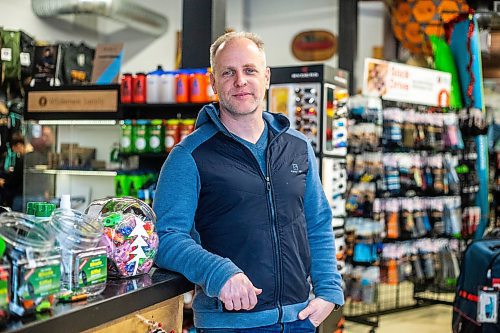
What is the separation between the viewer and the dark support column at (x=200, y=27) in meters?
4.89

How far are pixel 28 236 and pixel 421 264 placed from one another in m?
4.89

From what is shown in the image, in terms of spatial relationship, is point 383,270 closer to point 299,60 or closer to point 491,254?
point 491,254

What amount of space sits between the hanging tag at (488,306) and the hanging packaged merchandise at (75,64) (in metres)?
4.32

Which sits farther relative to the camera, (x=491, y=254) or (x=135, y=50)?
(x=135, y=50)

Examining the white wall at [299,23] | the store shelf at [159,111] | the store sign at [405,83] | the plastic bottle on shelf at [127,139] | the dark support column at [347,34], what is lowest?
the plastic bottle on shelf at [127,139]

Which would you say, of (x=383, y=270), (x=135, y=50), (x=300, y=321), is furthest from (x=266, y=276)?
(x=135, y=50)

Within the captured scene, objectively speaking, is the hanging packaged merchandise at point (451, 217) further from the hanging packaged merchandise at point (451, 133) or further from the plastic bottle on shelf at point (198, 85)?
the plastic bottle on shelf at point (198, 85)

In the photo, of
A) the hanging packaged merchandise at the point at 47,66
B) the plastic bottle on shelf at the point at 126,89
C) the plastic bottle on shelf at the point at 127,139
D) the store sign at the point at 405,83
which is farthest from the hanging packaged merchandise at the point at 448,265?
the hanging packaged merchandise at the point at 47,66

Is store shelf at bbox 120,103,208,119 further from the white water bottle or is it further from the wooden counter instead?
the wooden counter

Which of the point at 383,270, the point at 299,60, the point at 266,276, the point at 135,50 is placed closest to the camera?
the point at 266,276

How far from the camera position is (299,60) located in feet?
39.1

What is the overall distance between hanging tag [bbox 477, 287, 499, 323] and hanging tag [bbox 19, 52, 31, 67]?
4783 mm

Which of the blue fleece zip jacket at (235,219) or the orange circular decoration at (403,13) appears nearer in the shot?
the blue fleece zip jacket at (235,219)

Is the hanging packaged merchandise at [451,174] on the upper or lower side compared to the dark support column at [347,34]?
lower
